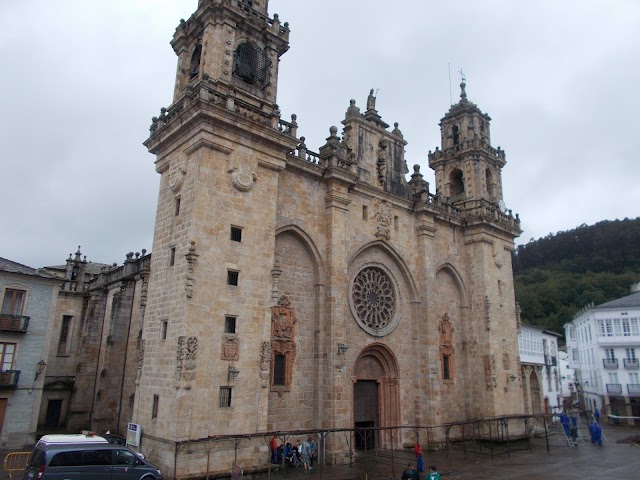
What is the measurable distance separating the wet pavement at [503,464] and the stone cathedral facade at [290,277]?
1637 mm

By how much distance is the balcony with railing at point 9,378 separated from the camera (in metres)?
21.9

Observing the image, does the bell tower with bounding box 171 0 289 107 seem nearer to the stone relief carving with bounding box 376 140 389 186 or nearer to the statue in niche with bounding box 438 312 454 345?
the stone relief carving with bounding box 376 140 389 186

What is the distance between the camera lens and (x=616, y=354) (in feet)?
160

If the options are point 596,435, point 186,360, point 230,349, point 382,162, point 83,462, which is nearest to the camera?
point 83,462

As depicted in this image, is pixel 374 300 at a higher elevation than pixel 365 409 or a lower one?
higher

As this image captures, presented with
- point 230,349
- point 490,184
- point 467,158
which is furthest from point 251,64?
point 490,184

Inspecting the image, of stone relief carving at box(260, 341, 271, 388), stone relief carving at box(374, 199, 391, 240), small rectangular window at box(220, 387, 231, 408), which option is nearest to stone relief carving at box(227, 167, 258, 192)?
stone relief carving at box(260, 341, 271, 388)

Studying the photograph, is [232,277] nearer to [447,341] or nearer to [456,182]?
[447,341]

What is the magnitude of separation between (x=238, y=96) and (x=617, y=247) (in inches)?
3652

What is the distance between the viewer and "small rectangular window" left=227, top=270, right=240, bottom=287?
1747cm

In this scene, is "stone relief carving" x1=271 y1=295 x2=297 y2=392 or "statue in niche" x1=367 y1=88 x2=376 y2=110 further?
"statue in niche" x1=367 y1=88 x2=376 y2=110

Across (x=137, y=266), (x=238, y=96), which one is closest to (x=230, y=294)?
(x=238, y=96)

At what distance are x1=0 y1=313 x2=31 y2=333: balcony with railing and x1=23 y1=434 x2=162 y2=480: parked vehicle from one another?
11399mm

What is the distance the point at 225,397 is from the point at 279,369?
142 inches
